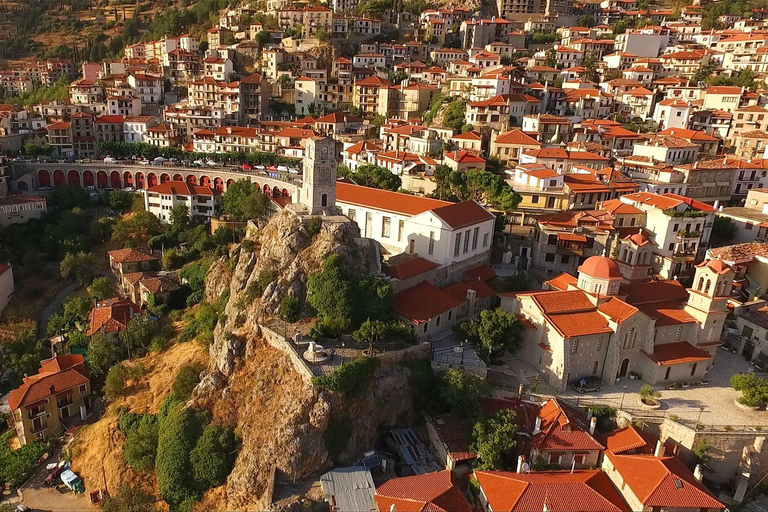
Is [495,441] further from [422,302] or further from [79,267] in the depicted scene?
[79,267]

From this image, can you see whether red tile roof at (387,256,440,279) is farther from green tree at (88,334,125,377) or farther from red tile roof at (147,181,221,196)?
red tile roof at (147,181,221,196)

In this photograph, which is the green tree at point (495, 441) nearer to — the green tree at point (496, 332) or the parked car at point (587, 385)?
the green tree at point (496, 332)

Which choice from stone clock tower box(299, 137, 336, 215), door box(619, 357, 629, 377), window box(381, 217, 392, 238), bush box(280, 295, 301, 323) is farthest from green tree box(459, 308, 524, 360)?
stone clock tower box(299, 137, 336, 215)

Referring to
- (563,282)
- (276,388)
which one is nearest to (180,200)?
(276,388)

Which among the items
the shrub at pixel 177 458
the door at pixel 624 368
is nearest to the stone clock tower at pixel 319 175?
the shrub at pixel 177 458

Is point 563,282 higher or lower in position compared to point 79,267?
higher

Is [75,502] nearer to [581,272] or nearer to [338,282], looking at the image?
[338,282]
